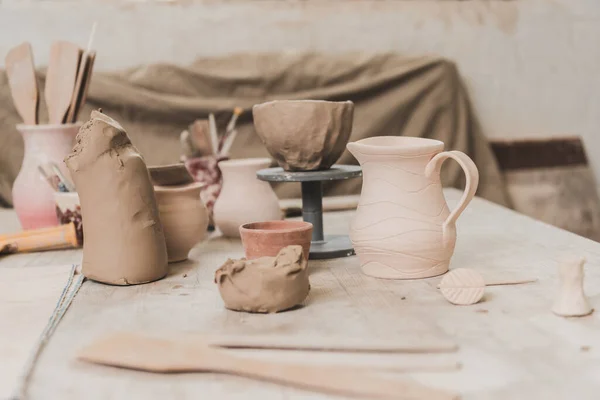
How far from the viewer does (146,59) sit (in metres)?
2.17

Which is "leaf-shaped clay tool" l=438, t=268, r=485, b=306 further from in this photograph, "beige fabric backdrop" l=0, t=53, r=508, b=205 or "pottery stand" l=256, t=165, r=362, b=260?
"beige fabric backdrop" l=0, t=53, r=508, b=205

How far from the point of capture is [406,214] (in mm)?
952

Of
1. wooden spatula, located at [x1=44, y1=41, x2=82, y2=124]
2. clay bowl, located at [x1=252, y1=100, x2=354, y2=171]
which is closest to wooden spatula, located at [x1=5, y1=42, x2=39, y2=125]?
wooden spatula, located at [x1=44, y1=41, x2=82, y2=124]

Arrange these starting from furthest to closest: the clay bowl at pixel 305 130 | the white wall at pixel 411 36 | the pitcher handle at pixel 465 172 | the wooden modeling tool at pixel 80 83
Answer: the white wall at pixel 411 36 < the wooden modeling tool at pixel 80 83 < the clay bowl at pixel 305 130 < the pitcher handle at pixel 465 172

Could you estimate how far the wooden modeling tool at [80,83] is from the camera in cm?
136

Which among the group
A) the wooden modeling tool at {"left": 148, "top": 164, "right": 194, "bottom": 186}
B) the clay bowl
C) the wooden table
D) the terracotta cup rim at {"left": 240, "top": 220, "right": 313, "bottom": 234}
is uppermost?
the clay bowl

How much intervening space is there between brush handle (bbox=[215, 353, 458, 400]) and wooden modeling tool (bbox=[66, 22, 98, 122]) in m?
0.86

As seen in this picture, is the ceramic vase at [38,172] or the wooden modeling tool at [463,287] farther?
the ceramic vase at [38,172]

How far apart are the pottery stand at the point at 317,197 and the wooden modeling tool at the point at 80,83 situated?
0.45m

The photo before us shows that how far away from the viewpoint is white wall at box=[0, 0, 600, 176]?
2.15 m

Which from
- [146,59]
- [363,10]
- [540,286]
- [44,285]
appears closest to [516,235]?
[540,286]

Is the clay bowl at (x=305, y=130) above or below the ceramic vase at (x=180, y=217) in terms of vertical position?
above

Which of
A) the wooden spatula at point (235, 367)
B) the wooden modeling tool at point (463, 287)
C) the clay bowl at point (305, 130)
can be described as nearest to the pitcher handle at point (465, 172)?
the wooden modeling tool at point (463, 287)

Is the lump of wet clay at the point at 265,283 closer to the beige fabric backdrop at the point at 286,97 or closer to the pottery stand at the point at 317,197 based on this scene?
the pottery stand at the point at 317,197
